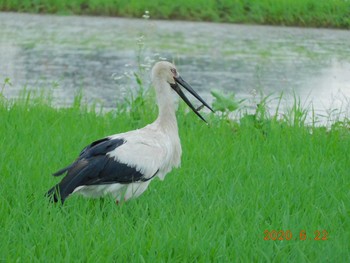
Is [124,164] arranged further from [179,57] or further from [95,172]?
[179,57]

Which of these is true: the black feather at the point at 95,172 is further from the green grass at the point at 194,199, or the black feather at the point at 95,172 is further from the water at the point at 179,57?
the water at the point at 179,57

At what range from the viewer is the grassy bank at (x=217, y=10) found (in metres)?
16.0

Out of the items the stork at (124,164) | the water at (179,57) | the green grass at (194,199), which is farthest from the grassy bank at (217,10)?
the stork at (124,164)

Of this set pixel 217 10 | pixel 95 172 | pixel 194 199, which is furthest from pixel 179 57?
pixel 95 172

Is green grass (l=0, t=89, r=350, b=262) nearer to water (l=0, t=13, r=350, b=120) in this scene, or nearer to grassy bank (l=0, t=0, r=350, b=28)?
water (l=0, t=13, r=350, b=120)

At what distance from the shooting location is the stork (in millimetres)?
4148

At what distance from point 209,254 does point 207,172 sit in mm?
1468

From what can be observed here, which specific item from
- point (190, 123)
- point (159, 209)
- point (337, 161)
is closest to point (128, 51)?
point (190, 123)

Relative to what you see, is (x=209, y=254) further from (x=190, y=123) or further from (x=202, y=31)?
(x=202, y=31)

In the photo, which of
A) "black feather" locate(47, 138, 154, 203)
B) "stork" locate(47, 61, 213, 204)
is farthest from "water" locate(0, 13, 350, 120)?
"black feather" locate(47, 138, 154, 203)

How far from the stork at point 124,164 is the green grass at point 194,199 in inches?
4.0

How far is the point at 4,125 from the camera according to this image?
20.0 feet

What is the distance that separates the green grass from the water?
6.72 ft

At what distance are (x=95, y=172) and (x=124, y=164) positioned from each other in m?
0.21
